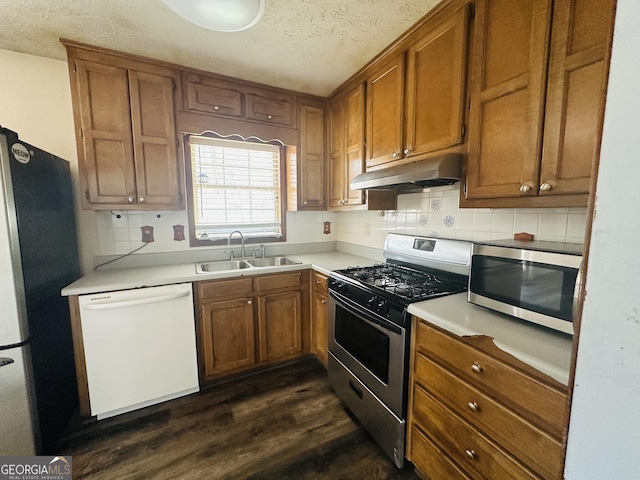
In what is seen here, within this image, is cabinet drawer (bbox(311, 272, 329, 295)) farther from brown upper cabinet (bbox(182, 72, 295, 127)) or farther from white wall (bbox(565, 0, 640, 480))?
white wall (bbox(565, 0, 640, 480))

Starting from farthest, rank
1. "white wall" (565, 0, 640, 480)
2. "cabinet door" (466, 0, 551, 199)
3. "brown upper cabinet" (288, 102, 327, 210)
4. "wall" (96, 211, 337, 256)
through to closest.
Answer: "brown upper cabinet" (288, 102, 327, 210), "wall" (96, 211, 337, 256), "cabinet door" (466, 0, 551, 199), "white wall" (565, 0, 640, 480)

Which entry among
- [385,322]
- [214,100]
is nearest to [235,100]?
[214,100]

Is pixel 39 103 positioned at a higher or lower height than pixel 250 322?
higher

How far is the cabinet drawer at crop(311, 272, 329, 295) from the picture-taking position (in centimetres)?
218

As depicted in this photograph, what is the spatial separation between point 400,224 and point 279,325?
1.35 m

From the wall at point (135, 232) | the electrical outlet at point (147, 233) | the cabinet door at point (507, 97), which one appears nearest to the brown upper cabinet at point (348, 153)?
the cabinet door at point (507, 97)

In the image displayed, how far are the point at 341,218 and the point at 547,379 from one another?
232 centimetres

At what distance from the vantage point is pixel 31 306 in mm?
1442

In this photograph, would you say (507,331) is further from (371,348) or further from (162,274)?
(162,274)

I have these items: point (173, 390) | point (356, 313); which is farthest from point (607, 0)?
point (173, 390)

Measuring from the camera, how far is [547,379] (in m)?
0.83

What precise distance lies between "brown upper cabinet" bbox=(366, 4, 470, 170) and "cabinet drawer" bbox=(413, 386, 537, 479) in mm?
1317

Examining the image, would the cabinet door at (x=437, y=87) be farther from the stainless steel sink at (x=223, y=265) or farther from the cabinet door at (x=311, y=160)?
the stainless steel sink at (x=223, y=265)

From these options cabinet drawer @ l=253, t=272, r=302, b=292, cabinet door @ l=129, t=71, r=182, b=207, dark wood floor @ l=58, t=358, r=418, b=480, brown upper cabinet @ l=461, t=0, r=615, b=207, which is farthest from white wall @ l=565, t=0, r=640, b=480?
cabinet door @ l=129, t=71, r=182, b=207
